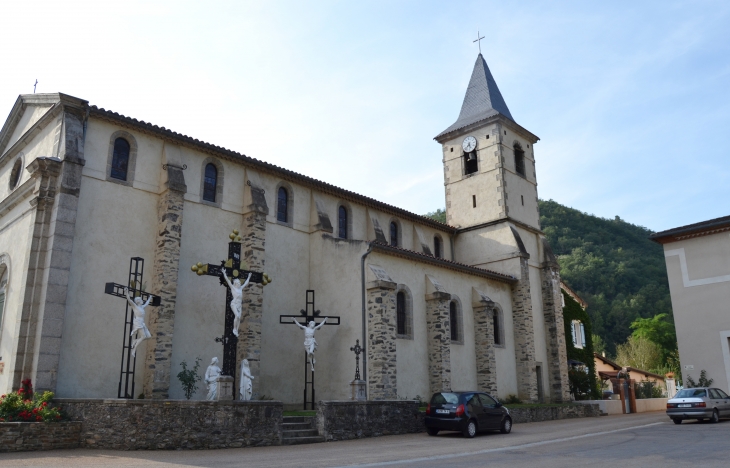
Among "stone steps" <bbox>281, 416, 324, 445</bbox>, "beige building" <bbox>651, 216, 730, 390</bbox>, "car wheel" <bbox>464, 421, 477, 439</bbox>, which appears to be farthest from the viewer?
"beige building" <bbox>651, 216, 730, 390</bbox>

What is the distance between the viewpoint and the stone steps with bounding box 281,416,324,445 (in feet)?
48.3

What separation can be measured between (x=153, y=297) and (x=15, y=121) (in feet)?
36.5

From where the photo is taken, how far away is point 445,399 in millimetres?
16719

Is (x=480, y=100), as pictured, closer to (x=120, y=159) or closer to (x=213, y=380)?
(x=120, y=159)

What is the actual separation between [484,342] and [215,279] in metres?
12.2

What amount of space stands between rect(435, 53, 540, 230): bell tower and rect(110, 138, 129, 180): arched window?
18074 mm

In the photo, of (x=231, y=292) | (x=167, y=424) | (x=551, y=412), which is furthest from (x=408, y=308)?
(x=167, y=424)

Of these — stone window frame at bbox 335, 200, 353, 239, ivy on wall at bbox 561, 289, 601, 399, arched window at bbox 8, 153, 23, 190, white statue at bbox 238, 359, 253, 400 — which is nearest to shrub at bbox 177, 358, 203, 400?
white statue at bbox 238, 359, 253, 400

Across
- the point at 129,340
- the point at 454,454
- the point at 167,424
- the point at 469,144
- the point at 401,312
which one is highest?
the point at 469,144

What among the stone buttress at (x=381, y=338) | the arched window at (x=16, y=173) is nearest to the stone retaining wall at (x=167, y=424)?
the stone buttress at (x=381, y=338)

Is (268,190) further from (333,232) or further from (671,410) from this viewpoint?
(671,410)

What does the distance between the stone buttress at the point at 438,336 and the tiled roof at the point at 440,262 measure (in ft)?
3.21

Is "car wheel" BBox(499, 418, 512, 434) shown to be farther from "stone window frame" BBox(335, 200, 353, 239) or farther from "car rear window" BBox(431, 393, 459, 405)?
"stone window frame" BBox(335, 200, 353, 239)

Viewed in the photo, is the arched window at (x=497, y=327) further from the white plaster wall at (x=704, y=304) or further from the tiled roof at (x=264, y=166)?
the white plaster wall at (x=704, y=304)
